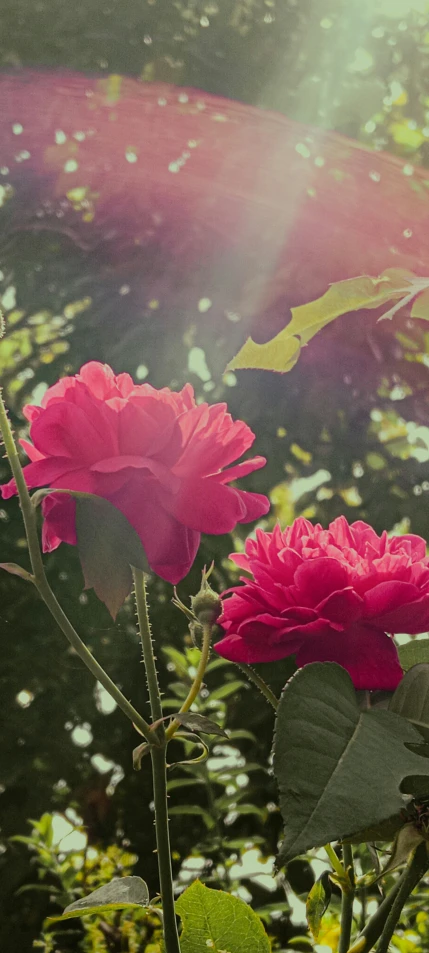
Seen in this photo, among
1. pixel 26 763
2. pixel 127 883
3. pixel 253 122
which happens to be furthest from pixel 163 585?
pixel 127 883

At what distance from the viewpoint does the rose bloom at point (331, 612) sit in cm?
26

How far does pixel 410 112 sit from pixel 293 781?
1.98 meters

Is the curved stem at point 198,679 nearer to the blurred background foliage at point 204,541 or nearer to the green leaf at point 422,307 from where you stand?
the green leaf at point 422,307

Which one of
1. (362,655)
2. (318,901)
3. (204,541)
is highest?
Result: (362,655)

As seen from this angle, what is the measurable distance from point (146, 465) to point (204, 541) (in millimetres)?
1076

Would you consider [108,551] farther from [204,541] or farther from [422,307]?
[204,541]

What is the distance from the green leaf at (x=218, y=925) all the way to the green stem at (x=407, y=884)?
4cm

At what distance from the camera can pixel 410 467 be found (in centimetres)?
146

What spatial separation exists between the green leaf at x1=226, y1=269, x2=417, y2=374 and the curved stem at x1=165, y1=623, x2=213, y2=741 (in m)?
0.09

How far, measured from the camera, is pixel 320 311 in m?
0.28

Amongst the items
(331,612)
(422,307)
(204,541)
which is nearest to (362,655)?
(331,612)

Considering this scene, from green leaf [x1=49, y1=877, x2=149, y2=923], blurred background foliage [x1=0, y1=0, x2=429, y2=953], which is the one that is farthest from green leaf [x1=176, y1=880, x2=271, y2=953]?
blurred background foliage [x1=0, y1=0, x2=429, y2=953]

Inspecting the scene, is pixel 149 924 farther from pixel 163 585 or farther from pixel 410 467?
pixel 410 467

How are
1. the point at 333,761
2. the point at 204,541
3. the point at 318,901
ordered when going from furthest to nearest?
the point at 204,541
the point at 318,901
the point at 333,761
